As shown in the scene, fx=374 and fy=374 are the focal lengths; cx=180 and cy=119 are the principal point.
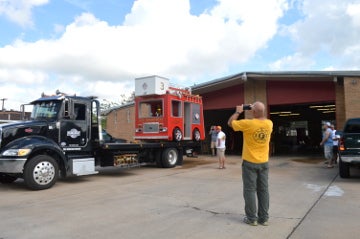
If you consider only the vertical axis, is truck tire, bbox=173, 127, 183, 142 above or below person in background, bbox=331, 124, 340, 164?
above

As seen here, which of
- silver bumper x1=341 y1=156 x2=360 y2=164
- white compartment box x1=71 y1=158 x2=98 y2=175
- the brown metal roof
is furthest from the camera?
the brown metal roof

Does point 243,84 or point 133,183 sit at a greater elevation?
point 243,84

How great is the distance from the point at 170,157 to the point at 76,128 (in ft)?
16.8

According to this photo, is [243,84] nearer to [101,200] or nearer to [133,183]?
[133,183]

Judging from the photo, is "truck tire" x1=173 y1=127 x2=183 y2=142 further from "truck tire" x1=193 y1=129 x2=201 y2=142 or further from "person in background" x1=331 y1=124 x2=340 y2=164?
"person in background" x1=331 y1=124 x2=340 y2=164

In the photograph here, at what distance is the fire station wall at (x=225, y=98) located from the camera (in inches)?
861

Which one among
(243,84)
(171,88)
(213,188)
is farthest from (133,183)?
(243,84)

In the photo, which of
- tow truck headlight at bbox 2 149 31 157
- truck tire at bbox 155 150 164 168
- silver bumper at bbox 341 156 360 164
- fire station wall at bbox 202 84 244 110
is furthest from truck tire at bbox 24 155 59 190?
fire station wall at bbox 202 84 244 110

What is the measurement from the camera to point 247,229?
578 cm

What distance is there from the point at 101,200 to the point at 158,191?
1.64 meters

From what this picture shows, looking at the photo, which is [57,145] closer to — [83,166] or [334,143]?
[83,166]

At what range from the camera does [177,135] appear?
15664mm

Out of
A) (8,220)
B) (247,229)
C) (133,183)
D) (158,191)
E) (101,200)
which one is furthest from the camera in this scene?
(133,183)

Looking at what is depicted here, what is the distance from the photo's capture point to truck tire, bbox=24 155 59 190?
970 cm
